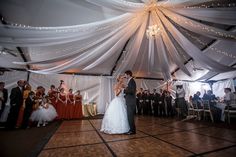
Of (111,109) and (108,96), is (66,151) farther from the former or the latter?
(108,96)

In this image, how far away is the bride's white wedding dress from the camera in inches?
120

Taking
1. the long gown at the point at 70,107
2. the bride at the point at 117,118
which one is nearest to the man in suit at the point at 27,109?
the long gown at the point at 70,107

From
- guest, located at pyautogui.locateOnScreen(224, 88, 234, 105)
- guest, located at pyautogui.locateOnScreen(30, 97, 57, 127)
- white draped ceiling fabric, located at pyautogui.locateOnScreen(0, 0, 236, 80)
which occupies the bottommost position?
Answer: guest, located at pyautogui.locateOnScreen(30, 97, 57, 127)

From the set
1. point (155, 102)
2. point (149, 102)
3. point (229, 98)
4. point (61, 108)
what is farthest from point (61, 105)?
point (229, 98)

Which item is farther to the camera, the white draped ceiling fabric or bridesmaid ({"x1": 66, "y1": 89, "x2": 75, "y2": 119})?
bridesmaid ({"x1": 66, "y1": 89, "x2": 75, "y2": 119})

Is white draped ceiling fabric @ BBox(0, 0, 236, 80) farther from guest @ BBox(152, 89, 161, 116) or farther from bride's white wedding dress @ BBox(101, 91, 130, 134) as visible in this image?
guest @ BBox(152, 89, 161, 116)

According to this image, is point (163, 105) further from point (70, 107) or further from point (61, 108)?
point (61, 108)

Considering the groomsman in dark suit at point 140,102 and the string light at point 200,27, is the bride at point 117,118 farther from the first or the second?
the groomsman in dark suit at point 140,102

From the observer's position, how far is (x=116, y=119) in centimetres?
308

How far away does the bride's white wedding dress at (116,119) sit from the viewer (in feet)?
10.00

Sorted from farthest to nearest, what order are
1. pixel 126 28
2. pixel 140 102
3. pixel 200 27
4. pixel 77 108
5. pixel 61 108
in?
1. pixel 140 102
2. pixel 77 108
3. pixel 61 108
4. pixel 126 28
5. pixel 200 27

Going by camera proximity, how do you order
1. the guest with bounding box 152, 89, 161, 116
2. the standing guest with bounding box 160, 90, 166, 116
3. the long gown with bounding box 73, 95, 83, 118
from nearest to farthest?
1. the long gown with bounding box 73, 95, 83, 118
2. the standing guest with bounding box 160, 90, 166, 116
3. the guest with bounding box 152, 89, 161, 116

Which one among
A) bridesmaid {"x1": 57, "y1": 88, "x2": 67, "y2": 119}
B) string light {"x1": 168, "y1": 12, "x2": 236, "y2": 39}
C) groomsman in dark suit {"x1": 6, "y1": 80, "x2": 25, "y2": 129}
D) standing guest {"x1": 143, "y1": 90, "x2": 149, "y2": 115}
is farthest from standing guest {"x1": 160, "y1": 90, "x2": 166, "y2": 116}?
groomsman in dark suit {"x1": 6, "y1": 80, "x2": 25, "y2": 129}

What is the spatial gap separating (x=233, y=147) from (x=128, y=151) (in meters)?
1.63
